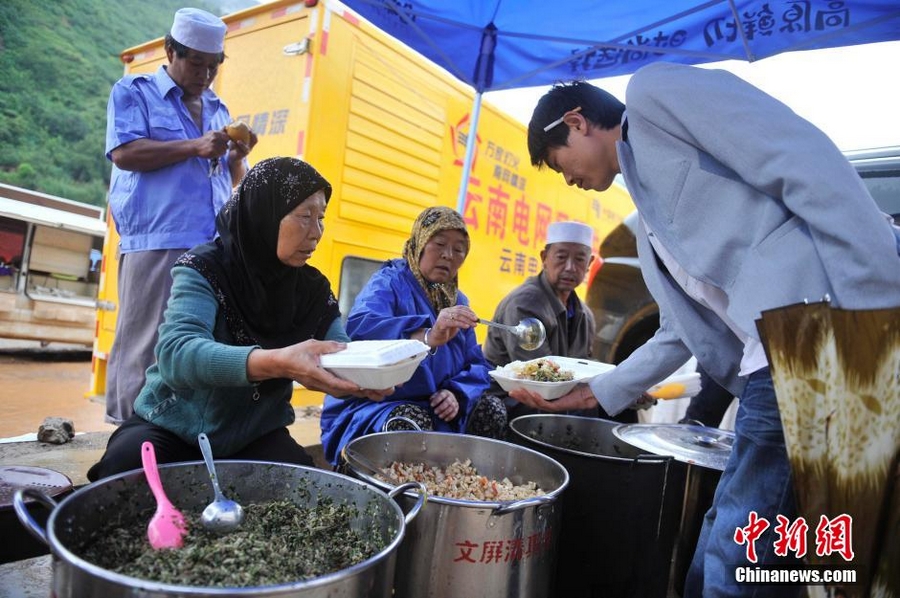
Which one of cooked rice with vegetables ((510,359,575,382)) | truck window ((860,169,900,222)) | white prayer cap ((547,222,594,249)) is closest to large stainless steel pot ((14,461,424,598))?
cooked rice with vegetables ((510,359,575,382))

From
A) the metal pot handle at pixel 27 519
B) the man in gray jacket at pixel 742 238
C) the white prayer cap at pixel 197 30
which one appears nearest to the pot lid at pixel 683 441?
the man in gray jacket at pixel 742 238

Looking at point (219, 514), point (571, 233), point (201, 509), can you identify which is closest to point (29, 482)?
point (201, 509)

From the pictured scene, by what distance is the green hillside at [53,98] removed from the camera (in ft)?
56.3

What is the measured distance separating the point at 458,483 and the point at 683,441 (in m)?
1.00

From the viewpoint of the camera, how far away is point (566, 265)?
11.3ft

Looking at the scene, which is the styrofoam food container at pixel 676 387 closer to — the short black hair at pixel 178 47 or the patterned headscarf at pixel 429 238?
the patterned headscarf at pixel 429 238

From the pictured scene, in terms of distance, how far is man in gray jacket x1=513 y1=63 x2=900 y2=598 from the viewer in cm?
115

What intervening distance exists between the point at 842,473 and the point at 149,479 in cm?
147

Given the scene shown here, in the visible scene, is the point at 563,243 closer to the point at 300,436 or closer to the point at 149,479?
the point at 300,436

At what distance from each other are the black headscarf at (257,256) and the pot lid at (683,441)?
4.79 ft

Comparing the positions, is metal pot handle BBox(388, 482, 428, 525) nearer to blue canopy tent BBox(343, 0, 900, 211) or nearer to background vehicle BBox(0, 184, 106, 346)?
blue canopy tent BBox(343, 0, 900, 211)

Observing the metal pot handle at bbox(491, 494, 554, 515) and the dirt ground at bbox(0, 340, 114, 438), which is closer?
the metal pot handle at bbox(491, 494, 554, 515)

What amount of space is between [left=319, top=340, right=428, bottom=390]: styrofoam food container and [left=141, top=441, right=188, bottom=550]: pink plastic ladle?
471mm

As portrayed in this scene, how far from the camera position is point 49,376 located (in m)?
6.55
